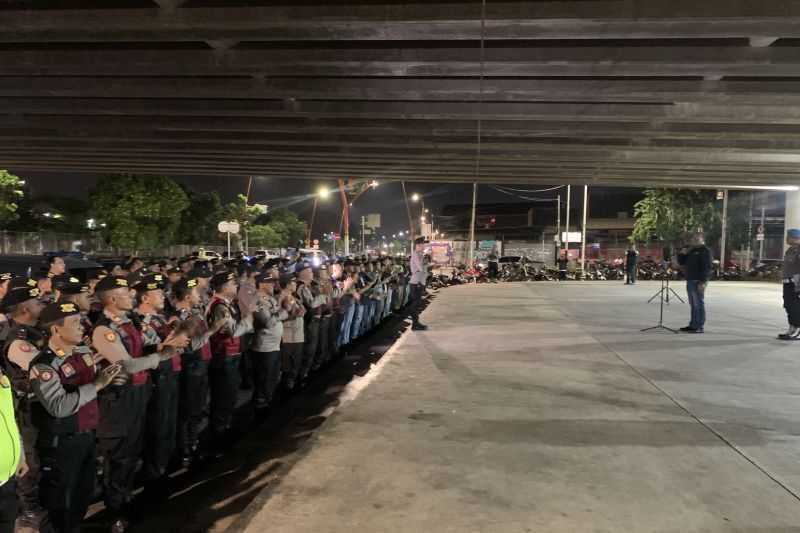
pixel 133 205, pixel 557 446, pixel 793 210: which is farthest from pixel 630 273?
pixel 133 205

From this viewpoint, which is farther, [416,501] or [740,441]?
[740,441]

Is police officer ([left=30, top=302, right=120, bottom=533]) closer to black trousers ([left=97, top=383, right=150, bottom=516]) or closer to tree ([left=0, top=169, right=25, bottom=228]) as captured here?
black trousers ([left=97, top=383, right=150, bottom=516])

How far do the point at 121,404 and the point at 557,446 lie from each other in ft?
11.7

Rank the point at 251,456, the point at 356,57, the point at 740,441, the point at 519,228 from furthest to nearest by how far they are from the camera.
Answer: the point at 519,228
the point at 356,57
the point at 251,456
the point at 740,441

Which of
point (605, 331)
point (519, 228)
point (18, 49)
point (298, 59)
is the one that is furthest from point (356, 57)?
point (519, 228)

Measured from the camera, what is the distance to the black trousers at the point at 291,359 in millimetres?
7418

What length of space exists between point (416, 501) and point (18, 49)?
36.8 feet

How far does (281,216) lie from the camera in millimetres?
70375

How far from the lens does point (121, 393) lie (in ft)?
13.2

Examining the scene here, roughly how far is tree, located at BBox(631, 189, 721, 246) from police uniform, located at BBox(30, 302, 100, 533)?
38.3 meters

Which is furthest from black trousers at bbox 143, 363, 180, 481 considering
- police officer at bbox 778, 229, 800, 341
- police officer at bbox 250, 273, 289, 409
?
police officer at bbox 778, 229, 800, 341

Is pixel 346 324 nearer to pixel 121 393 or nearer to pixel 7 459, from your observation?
pixel 121 393

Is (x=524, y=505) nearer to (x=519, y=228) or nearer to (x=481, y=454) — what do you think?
(x=481, y=454)

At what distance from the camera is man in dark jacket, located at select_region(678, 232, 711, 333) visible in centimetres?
1085
